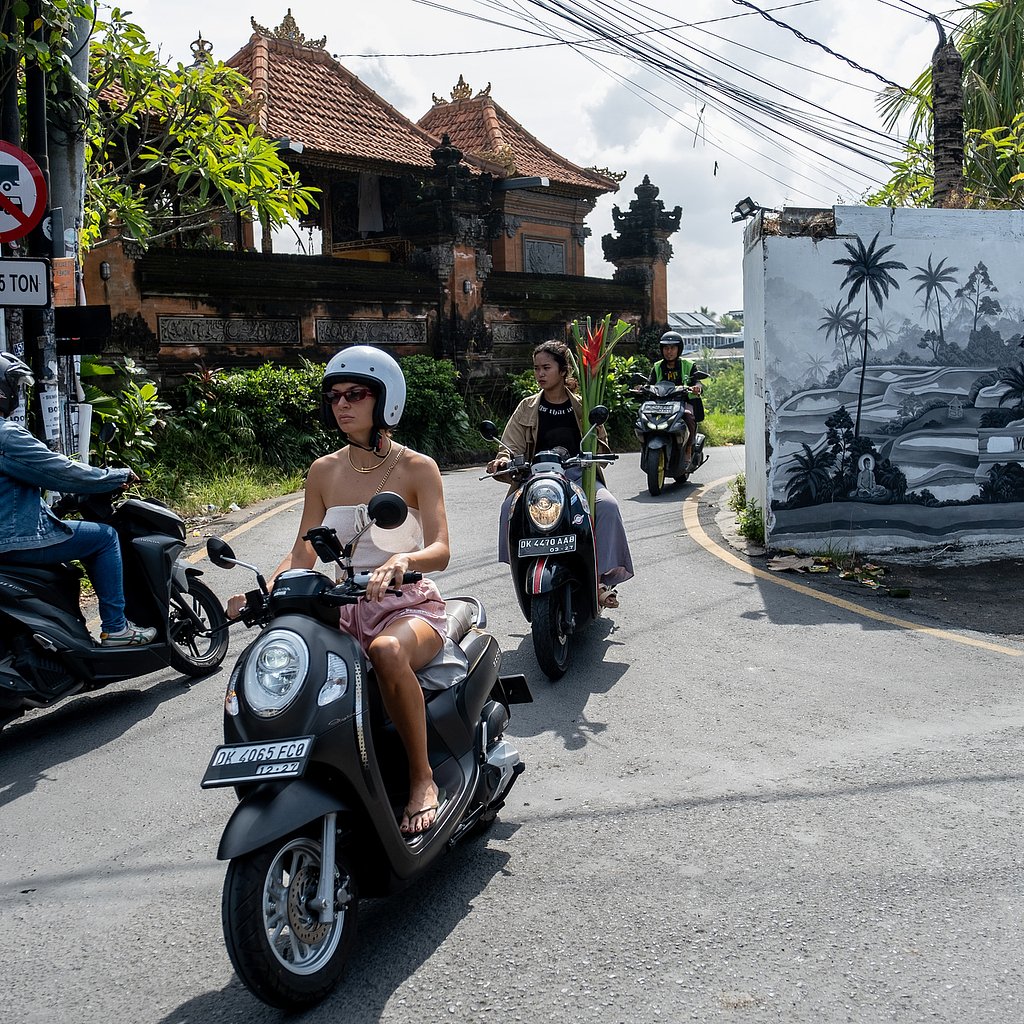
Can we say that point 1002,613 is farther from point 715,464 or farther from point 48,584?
point 715,464

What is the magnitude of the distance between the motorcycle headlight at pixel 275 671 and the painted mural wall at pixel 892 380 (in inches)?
266

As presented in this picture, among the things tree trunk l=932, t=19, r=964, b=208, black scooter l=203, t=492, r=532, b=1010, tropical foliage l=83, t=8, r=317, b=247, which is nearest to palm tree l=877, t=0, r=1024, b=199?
tree trunk l=932, t=19, r=964, b=208

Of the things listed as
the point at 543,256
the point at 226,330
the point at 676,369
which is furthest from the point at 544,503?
the point at 543,256

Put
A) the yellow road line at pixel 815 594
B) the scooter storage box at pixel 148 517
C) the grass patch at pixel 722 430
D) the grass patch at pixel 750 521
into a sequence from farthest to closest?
the grass patch at pixel 722 430 < the grass patch at pixel 750 521 < the yellow road line at pixel 815 594 < the scooter storage box at pixel 148 517

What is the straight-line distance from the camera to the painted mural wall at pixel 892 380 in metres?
9.29

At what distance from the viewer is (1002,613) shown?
295 inches

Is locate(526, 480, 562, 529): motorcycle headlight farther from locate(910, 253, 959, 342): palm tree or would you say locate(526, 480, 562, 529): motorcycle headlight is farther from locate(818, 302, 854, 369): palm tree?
locate(910, 253, 959, 342): palm tree

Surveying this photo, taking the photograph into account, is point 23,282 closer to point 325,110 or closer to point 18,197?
point 18,197

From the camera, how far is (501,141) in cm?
2877

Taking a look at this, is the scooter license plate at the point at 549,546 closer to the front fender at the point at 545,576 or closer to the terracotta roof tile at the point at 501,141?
the front fender at the point at 545,576

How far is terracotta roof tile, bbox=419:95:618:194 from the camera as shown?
28.2m

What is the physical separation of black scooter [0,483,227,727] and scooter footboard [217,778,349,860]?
8.72 feet

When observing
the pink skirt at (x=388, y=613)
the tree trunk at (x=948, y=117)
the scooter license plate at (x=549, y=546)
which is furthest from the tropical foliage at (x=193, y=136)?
the pink skirt at (x=388, y=613)

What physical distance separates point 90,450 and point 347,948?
7.98 metres
